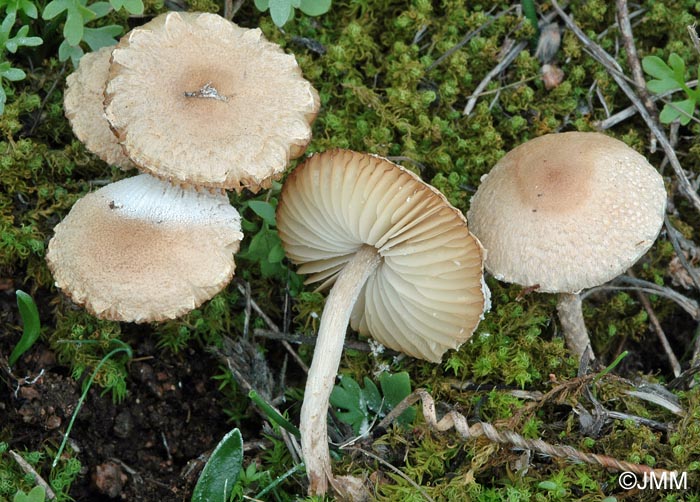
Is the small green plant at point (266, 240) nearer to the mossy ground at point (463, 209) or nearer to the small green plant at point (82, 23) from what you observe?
the mossy ground at point (463, 209)

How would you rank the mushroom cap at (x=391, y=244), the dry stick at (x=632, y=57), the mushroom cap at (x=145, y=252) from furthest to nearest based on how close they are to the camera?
the dry stick at (x=632, y=57) < the mushroom cap at (x=145, y=252) < the mushroom cap at (x=391, y=244)

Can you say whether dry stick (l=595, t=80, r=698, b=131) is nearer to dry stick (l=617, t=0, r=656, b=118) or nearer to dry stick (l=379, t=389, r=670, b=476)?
dry stick (l=617, t=0, r=656, b=118)

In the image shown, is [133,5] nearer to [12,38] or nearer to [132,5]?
[132,5]

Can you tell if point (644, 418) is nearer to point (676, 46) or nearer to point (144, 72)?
point (676, 46)

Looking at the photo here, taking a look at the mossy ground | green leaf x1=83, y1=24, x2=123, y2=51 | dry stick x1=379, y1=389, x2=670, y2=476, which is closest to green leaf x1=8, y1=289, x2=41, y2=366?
the mossy ground

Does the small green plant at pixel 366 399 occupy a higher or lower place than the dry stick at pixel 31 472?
higher

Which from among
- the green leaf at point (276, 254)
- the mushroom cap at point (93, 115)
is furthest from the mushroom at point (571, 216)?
the mushroom cap at point (93, 115)

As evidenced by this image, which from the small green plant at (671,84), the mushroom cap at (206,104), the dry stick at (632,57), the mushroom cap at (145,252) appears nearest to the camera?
the mushroom cap at (206,104)

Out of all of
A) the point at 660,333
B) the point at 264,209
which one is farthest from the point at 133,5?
the point at 660,333
